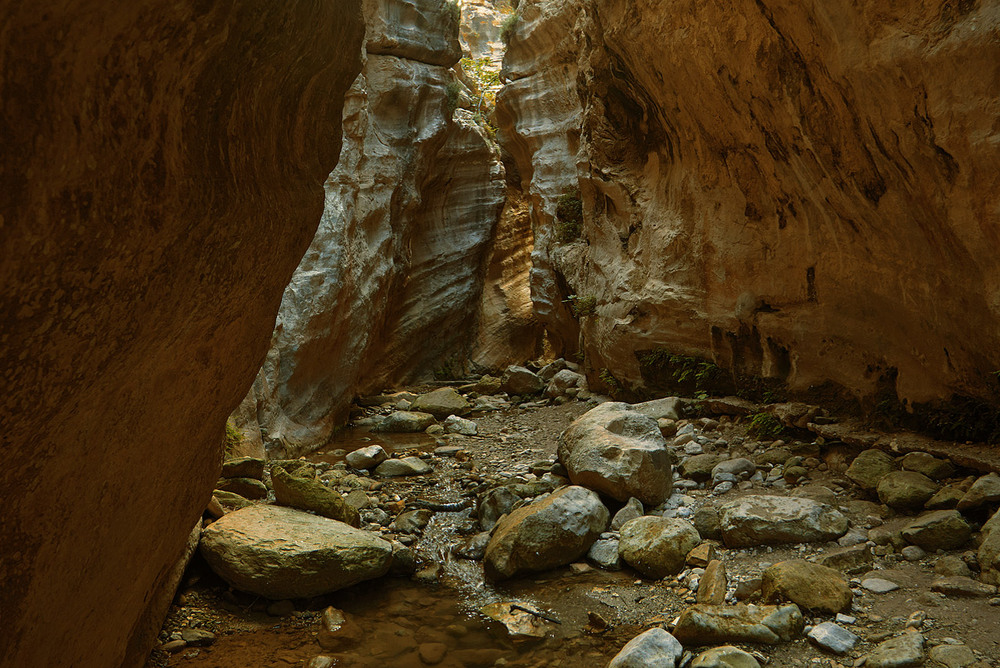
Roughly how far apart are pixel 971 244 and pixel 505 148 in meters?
12.7

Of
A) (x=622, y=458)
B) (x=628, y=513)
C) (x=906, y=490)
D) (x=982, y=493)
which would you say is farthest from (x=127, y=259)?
(x=906, y=490)

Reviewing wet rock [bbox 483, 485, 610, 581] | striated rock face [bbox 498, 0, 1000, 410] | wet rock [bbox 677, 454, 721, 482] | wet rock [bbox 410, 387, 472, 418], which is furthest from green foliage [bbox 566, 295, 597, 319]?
wet rock [bbox 483, 485, 610, 581]

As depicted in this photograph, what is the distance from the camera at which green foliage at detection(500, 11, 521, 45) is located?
45.4ft

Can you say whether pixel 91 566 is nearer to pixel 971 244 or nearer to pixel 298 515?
pixel 298 515

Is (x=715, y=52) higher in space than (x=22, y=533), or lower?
higher

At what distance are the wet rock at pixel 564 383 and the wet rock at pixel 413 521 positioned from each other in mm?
5347

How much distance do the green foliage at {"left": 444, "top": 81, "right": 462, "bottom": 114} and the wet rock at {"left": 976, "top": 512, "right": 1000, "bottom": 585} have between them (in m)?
12.8

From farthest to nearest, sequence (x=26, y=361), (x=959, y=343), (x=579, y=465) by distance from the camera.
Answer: (x=579, y=465) → (x=959, y=343) → (x=26, y=361)

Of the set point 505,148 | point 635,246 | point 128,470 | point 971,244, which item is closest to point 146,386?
point 128,470

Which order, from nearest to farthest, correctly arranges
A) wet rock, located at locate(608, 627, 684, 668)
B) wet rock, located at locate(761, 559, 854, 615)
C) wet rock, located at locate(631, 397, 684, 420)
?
wet rock, located at locate(608, 627, 684, 668) < wet rock, located at locate(761, 559, 854, 615) < wet rock, located at locate(631, 397, 684, 420)

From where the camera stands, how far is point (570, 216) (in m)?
13.1

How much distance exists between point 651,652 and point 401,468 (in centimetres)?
444

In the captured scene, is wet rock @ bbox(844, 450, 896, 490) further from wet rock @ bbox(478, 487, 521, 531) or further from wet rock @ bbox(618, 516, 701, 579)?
wet rock @ bbox(478, 487, 521, 531)

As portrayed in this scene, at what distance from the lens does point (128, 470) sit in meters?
2.42
